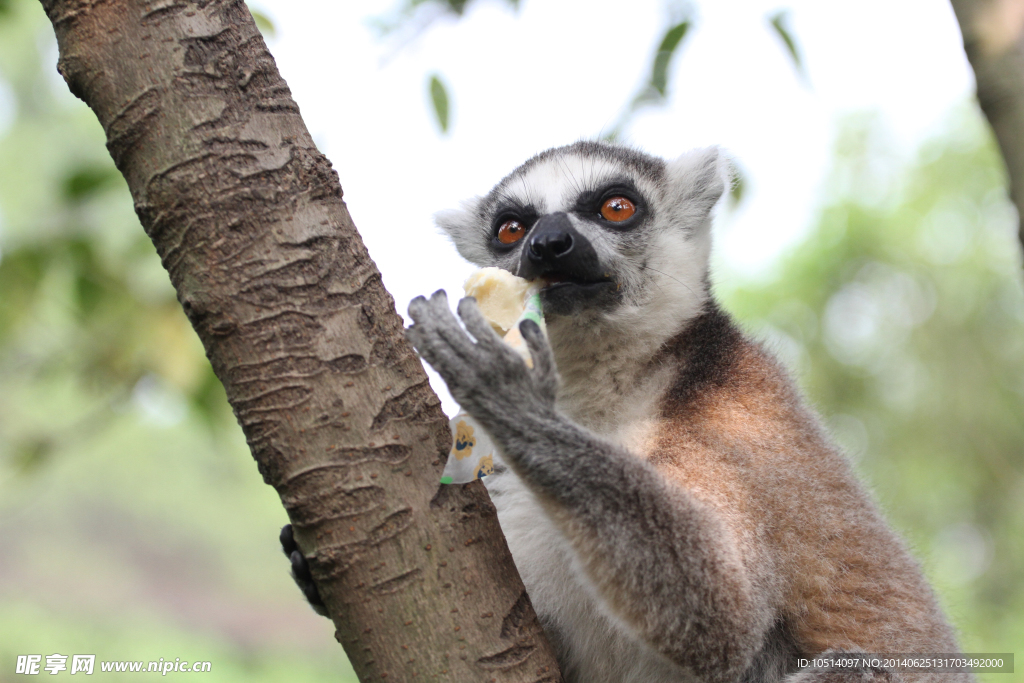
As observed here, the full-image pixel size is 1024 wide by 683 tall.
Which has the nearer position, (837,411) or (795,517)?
(795,517)

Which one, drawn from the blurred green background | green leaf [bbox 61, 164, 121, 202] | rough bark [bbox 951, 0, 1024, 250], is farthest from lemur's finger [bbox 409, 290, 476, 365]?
the blurred green background

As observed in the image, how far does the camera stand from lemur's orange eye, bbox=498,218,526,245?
3551 mm

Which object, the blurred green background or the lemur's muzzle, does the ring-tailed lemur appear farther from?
the blurred green background

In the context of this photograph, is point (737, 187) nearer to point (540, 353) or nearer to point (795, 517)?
point (795, 517)

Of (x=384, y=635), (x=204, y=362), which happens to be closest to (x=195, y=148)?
(x=384, y=635)

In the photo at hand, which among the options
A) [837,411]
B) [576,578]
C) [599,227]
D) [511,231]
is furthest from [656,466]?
[837,411]

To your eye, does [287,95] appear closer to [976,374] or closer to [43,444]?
[43,444]

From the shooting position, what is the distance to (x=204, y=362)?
3.63 metres

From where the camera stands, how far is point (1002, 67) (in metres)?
2.18

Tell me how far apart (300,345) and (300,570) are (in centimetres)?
102

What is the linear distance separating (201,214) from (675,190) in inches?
98.5

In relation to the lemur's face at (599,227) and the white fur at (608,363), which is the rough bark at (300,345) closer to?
the white fur at (608,363)

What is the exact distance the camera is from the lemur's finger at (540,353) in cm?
213

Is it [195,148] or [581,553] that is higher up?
[195,148]
